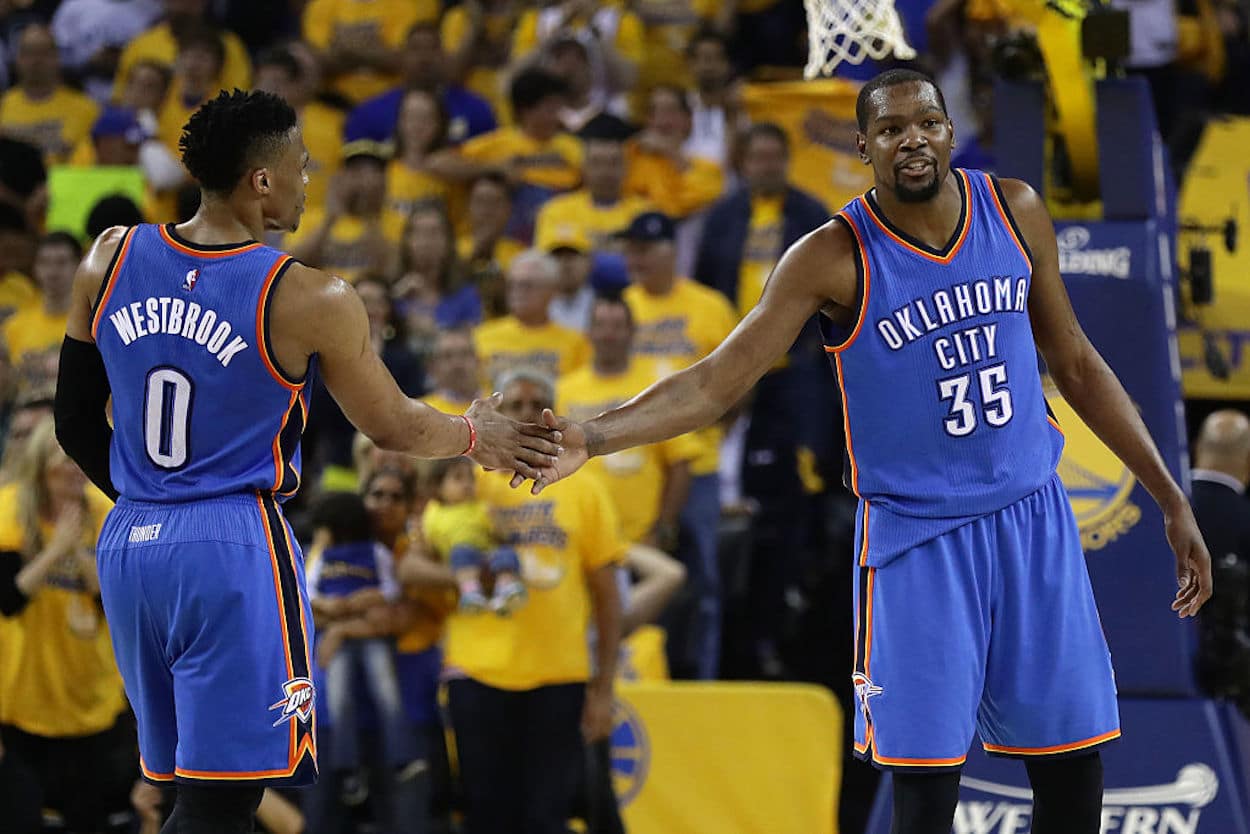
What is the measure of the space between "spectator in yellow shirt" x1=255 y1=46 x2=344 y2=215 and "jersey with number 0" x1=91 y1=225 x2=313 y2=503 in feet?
23.2

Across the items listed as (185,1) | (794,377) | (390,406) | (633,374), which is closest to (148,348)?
(390,406)

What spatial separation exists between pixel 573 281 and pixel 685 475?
1655 mm

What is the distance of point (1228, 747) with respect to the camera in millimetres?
6496

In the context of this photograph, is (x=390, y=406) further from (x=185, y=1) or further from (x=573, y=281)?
(x=185, y=1)

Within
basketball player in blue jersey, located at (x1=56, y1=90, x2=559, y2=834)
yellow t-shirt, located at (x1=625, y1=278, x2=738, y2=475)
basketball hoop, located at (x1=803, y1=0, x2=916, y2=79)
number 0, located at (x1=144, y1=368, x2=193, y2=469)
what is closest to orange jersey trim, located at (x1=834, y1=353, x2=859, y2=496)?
basketball player in blue jersey, located at (x1=56, y1=90, x2=559, y2=834)

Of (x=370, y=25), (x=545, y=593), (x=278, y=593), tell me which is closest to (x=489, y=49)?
(x=370, y=25)

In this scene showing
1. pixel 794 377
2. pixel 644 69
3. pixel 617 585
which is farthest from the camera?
pixel 644 69

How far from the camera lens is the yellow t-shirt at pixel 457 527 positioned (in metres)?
7.55

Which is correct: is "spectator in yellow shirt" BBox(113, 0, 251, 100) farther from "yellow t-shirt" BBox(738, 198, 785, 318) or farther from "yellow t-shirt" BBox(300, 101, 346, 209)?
"yellow t-shirt" BBox(738, 198, 785, 318)

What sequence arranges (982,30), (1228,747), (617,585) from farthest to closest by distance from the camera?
(982,30)
(617,585)
(1228,747)

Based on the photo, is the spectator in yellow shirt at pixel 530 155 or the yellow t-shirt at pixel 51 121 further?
the yellow t-shirt at pixel 51 121

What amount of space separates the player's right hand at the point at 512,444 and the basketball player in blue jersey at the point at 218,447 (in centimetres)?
46

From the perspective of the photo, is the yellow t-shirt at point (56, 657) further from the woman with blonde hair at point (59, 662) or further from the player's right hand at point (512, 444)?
the player's right hand at point (512, 444)

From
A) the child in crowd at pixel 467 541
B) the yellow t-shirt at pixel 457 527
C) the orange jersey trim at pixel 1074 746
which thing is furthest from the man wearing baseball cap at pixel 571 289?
the orange jersey trim at pixel 1074 746
